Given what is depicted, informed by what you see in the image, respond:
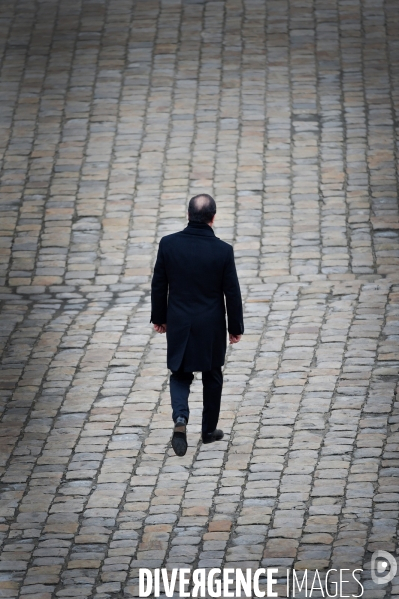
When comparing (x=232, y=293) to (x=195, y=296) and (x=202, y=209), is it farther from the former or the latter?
(x=202, y=209)

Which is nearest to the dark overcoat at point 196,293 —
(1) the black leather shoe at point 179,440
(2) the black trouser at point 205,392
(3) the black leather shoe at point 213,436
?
(2) the black trouser at point 205,392

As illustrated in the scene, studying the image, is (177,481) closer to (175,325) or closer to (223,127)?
(175,325)

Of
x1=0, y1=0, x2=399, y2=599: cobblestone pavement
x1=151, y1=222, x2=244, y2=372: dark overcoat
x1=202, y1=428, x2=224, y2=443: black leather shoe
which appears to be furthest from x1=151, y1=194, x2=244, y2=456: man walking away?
x1=0, y1=0, x2=399, y2=599: cobblestone pavement

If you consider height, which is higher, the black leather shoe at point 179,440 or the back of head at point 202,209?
the back of head at point 202,209

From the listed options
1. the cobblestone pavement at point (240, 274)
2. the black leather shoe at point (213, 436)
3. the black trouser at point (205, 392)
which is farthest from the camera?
the black leather shoe at point (213, 436)

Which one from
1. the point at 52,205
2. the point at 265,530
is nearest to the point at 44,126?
the point at 52,205

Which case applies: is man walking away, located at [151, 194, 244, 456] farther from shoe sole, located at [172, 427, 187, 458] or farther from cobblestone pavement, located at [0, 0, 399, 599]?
cobblestone pavement, located at [0, 0, 399, 599]

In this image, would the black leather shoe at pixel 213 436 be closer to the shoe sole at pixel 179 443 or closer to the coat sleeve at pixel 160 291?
the shoe sole at pixel 179 443

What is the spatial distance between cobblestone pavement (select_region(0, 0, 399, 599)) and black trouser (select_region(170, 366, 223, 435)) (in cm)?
43

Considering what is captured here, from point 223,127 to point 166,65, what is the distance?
1.68m

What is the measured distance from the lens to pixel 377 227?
11.8 m

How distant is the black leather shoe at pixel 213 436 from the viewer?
8.27 meters

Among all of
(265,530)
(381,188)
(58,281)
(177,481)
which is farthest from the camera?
(381,188)

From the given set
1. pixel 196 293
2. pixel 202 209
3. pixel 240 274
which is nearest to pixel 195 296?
pixel 196 293
